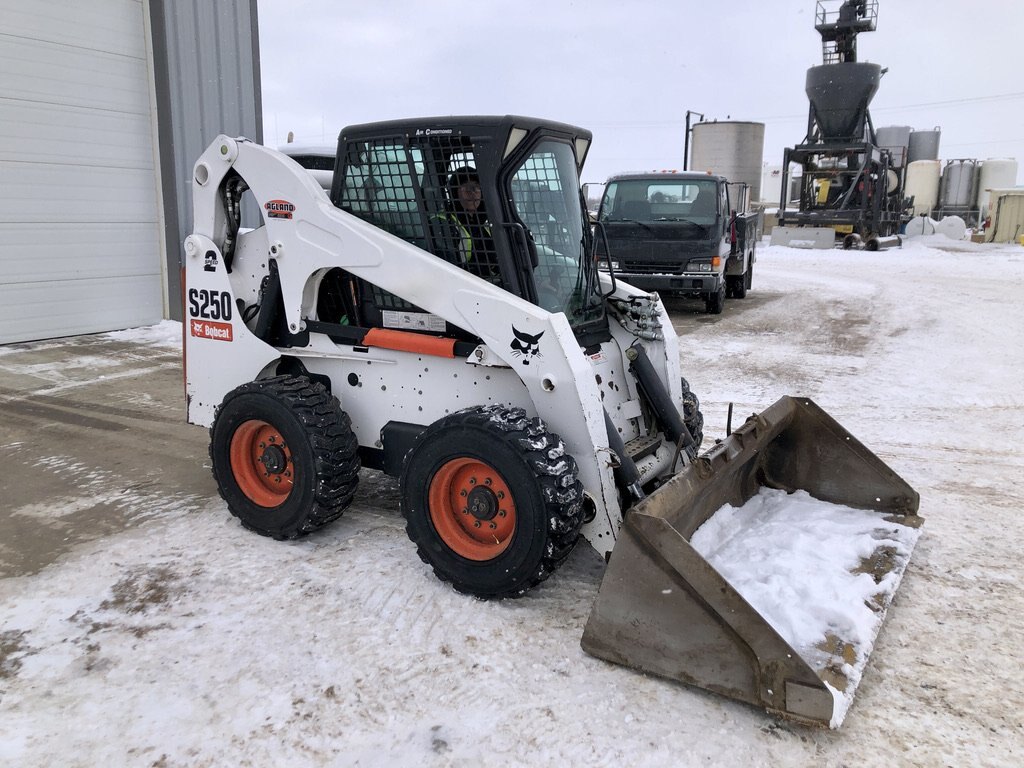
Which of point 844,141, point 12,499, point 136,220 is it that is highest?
point 844,141

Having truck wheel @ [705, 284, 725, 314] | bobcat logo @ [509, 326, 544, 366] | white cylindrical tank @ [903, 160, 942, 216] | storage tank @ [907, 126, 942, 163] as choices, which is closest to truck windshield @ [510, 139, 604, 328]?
bobcat logo @ [509, 326, 544, 366]

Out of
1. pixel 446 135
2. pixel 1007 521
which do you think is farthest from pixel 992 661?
pixel 446 135

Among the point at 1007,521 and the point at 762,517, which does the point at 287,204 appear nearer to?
the point at 762,517

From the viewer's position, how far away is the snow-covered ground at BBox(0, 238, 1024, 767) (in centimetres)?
277

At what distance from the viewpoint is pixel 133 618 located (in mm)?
3588

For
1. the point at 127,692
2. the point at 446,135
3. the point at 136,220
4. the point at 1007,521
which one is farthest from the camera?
the point at 136,220

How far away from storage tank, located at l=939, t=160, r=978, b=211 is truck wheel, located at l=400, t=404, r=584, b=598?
42.5 m

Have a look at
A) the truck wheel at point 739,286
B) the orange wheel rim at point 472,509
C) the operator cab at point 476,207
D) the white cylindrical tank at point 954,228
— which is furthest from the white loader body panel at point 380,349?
the white cylindrical tank at point 954,228

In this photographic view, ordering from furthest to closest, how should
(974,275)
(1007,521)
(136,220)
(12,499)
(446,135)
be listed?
(974,275) → (136,220) → (12,499) → (1007,521) → (446,135)

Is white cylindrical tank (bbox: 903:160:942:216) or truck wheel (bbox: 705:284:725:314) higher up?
white cylindrical tank (bbox: 903:160:942:216)

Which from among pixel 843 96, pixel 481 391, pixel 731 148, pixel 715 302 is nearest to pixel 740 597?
pixel 481 391

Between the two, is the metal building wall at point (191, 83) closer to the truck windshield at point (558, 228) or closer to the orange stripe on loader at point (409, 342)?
the orange stripe on loader at point (409, 342)

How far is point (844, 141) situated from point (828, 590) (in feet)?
91.6

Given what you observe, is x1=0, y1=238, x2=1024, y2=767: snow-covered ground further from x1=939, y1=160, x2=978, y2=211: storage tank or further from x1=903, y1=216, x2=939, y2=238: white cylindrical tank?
x1=939, y1=160, x2=978, y2=211: storage tank
